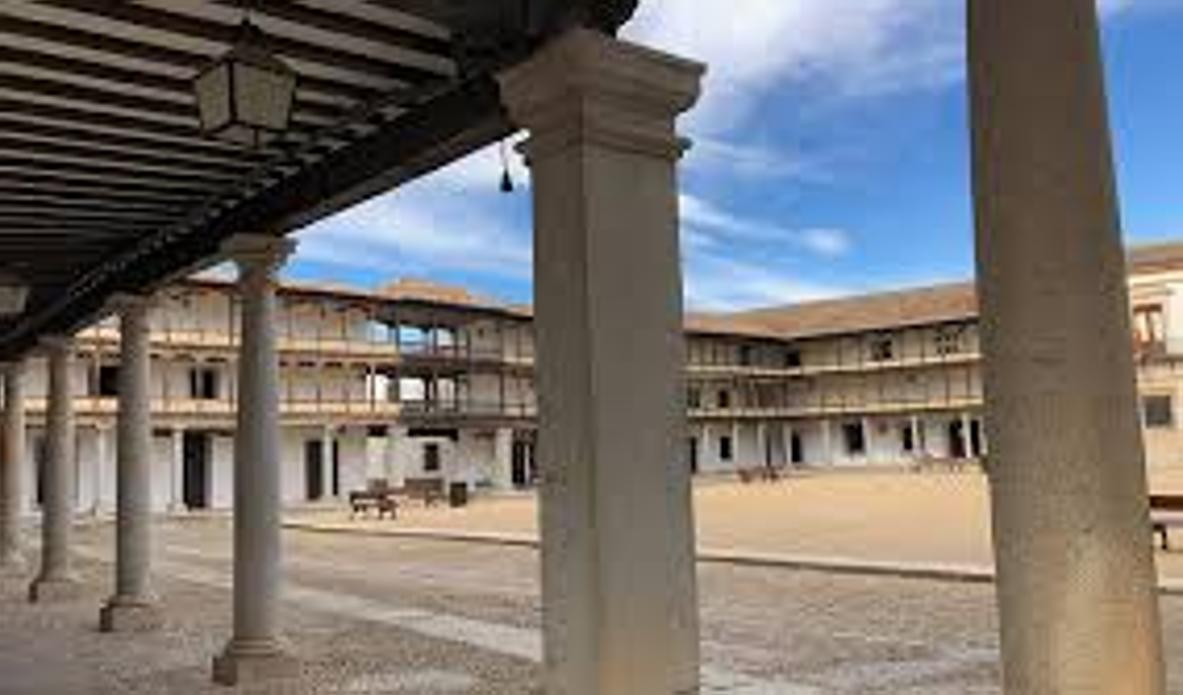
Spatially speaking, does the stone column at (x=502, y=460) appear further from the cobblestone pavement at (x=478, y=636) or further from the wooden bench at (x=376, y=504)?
the cobblestone pavement at (x=478, y=636)

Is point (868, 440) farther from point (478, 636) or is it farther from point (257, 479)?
point (257, 479)

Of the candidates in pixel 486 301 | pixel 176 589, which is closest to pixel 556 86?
pixel 176 589

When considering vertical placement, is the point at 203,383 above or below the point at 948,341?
below

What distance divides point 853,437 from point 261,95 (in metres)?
68.1

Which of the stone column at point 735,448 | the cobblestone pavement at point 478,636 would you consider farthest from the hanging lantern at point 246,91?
the stone column at point 735,448

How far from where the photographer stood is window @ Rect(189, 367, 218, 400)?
158 ft

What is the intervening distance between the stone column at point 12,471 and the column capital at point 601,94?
1370 centimetres

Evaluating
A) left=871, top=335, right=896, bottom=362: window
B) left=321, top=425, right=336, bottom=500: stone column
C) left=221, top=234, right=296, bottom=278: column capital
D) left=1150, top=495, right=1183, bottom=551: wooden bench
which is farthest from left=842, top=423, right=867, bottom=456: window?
→ left=221, top=234, right=296, bottom=278: column capital

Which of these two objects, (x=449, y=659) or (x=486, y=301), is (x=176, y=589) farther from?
(x=486, y=301)

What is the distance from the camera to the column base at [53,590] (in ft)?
46.4

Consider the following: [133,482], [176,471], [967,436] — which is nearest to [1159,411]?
[967,436]

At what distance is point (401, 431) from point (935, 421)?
29670 mm

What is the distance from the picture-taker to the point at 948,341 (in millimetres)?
66188

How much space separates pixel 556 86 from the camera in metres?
4.36
